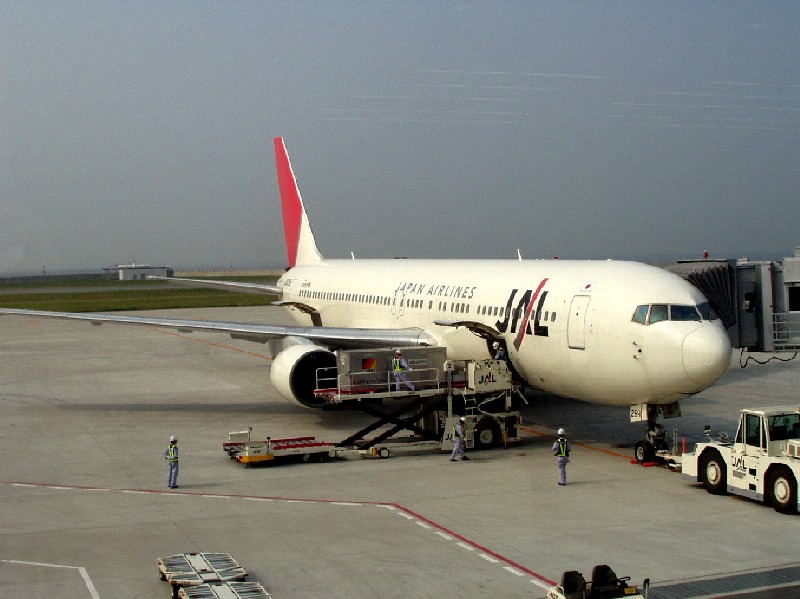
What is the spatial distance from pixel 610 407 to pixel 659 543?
13298 mm

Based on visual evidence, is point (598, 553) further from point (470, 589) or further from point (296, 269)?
point (296, 269)

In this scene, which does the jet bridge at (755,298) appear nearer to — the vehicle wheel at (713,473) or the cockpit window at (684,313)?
the cockpit window at (684,313)

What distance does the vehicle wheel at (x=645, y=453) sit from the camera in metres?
Answer: 19.5

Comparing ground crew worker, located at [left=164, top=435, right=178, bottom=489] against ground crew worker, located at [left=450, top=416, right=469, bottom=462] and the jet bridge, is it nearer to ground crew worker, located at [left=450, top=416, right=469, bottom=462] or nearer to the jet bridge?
ground crew worker, located at [left=450, top=416, right=469, bottom=462]

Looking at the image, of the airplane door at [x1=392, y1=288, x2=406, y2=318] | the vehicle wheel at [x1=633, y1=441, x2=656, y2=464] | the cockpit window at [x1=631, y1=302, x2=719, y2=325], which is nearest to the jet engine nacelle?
the airplane door at [x1=392, y1=288, x2=406, y2=318]

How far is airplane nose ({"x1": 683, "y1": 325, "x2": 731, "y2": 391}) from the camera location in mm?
17406

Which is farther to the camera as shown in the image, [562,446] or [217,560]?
[562,446]

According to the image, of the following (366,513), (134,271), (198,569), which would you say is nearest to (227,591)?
(198,569)

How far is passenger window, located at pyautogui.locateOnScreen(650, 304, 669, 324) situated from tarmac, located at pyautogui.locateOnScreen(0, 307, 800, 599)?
307cm

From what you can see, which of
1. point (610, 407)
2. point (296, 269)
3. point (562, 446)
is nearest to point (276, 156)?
point (296, 269)

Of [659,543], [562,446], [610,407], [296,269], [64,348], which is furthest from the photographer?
[64,348]

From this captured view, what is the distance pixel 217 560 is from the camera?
1288 cm

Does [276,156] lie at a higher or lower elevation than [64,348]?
higher

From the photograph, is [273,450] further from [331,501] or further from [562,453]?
[562,453]
